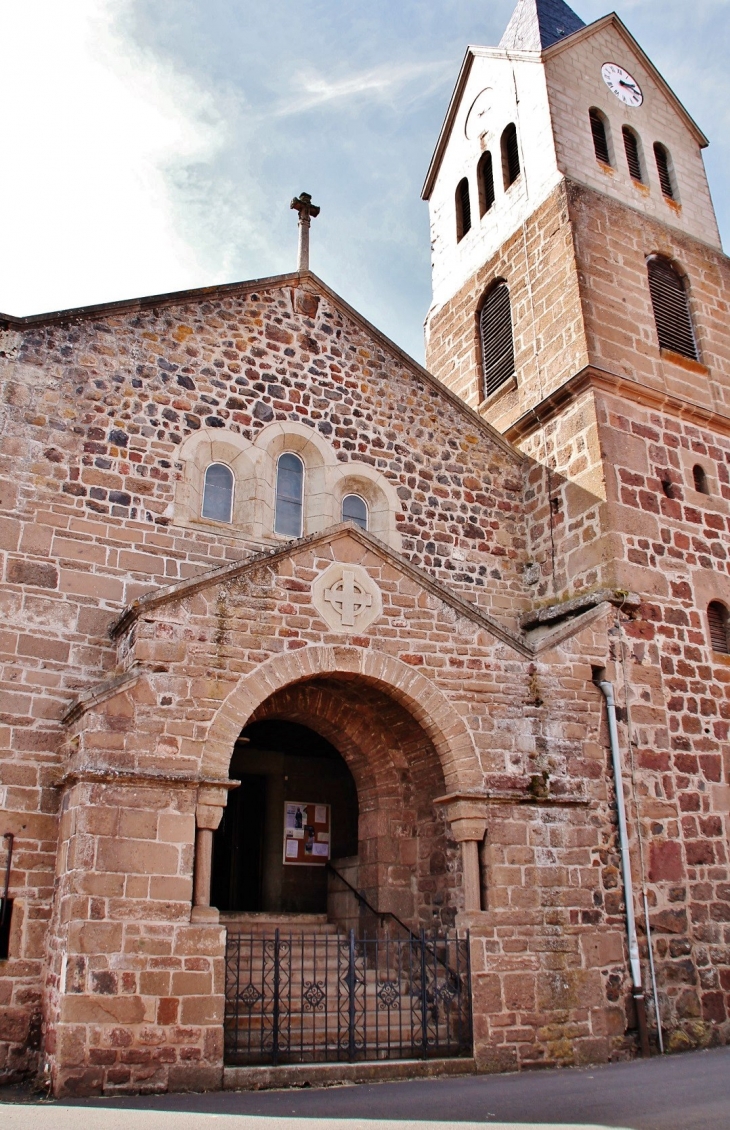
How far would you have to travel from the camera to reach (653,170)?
16.7 meters

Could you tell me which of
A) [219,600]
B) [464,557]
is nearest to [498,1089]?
[219,600]

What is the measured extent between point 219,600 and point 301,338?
→ 5206mm

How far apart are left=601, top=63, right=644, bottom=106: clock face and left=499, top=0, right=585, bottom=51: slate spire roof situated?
105 cm

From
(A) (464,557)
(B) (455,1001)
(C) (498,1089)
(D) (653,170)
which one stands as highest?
(D) (653,170)

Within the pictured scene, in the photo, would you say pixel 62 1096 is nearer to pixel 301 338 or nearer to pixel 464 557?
pixel 464 557

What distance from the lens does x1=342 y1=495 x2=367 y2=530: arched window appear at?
494 inches

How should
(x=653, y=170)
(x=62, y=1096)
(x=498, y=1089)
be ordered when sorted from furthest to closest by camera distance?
(x=653, y=170)
(x=498, y=1089)
(x=62, y=1096)

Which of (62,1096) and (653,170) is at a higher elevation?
(653,170)

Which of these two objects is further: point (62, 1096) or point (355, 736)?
point (355, 736)

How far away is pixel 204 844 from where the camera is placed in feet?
27.4

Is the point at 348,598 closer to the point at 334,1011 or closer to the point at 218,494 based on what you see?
the point at 218,494

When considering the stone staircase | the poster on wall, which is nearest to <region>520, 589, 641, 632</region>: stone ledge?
the poster on wall

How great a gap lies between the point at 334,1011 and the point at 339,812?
414cm

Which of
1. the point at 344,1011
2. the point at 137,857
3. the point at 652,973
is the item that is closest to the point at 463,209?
the point at 652,973
